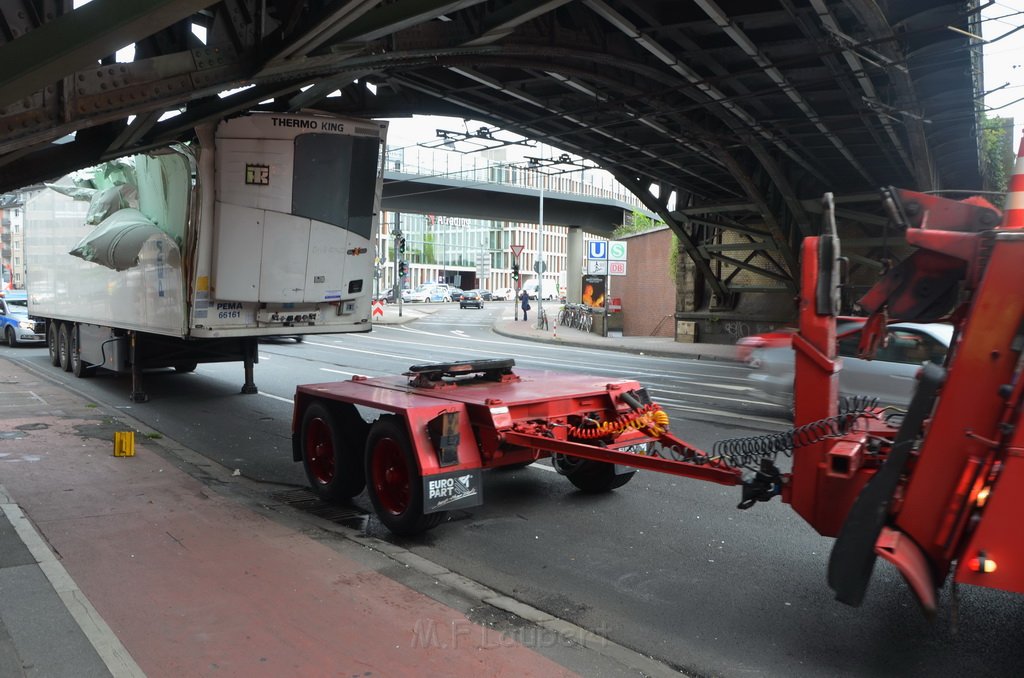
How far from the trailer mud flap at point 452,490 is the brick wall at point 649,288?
2918cm

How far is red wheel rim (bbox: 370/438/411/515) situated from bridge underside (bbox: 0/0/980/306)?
11.4ft

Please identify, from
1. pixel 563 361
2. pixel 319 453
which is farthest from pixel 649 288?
pixel 319 453

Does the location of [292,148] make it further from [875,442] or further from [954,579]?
[954,579]

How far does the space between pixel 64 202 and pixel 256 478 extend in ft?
35.4

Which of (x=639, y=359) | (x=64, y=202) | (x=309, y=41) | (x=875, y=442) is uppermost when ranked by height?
(x=309, y=41)

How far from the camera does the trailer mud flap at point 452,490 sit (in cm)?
601

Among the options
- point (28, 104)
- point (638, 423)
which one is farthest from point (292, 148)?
point (638, 423)

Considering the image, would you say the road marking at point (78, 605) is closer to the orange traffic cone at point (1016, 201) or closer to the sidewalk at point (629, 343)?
the orange traffic cone at point (1016, 201)

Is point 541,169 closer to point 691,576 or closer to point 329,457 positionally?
point 329,457

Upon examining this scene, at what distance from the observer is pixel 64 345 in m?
17.7

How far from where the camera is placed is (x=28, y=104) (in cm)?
639

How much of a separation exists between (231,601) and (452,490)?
1799 millimetres

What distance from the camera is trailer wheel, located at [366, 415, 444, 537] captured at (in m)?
6.16

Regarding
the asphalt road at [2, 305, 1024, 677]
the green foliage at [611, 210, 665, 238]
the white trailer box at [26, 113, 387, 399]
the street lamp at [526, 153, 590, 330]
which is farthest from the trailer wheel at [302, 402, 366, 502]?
the green foliage at [611, 210, 665, 238]
